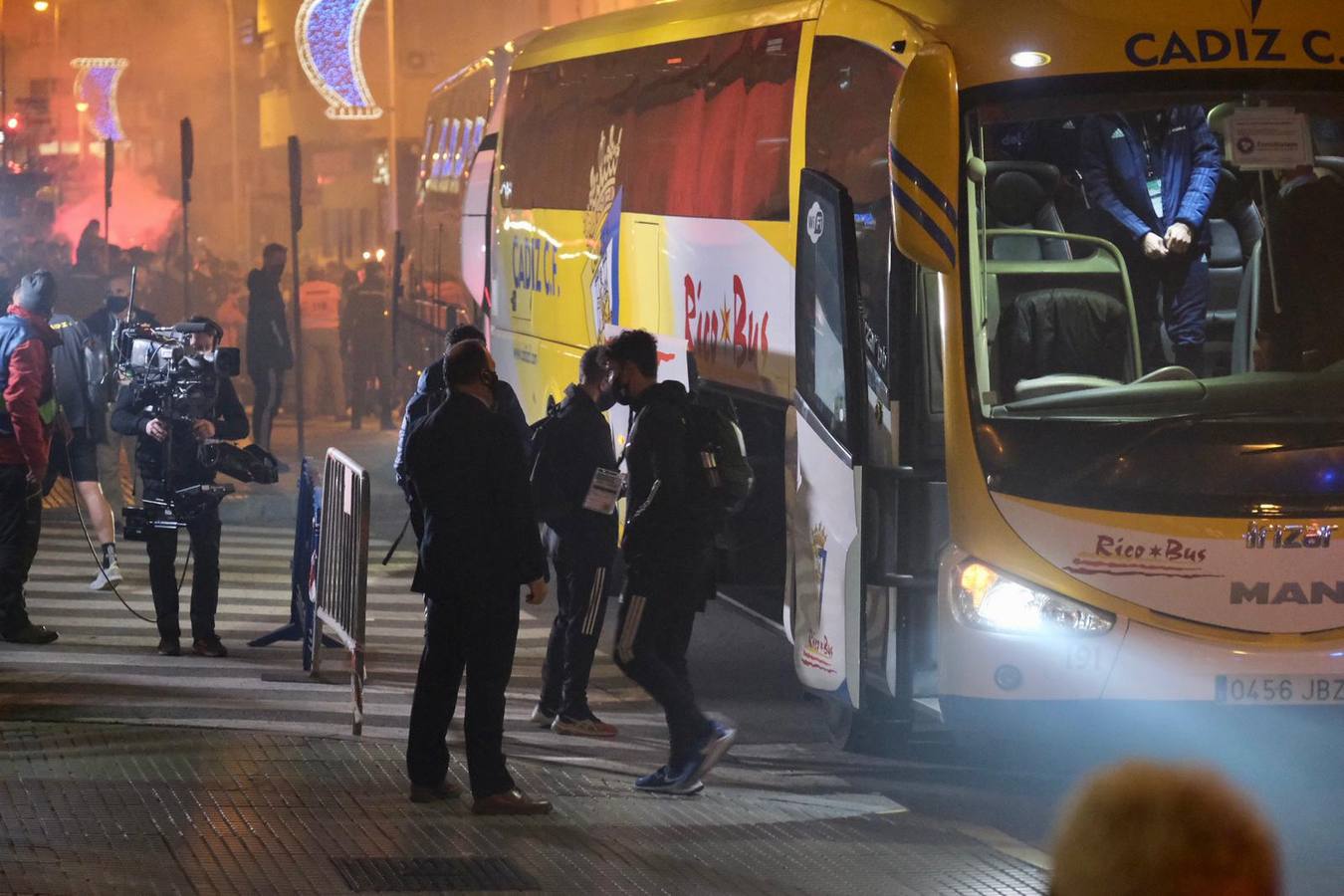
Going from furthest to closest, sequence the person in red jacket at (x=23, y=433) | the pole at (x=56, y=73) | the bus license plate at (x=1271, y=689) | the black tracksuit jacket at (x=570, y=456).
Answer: the pole at (x=56, y=73) → the person in red jacket at (x=23, y=433) → the black tracksuit jacket at (x=570, y=456) → the bus license plate at (x=1271, y=689)

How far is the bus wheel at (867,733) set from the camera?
912cm

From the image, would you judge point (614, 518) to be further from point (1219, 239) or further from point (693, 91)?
point (693, 91)

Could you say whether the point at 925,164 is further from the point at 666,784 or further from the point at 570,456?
the point at 666,784

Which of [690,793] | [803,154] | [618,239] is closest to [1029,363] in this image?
[690,793]

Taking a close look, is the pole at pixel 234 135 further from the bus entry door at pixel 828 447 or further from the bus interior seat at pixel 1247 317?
the bus interior seat at pixel 1247 317

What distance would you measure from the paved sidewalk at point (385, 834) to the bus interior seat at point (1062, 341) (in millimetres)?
1656

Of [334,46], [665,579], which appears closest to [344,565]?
[665,579]

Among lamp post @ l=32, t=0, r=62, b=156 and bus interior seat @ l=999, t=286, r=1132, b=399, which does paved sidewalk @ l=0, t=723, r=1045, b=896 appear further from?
lamp post @ l=32, t=0, r=62, b=156

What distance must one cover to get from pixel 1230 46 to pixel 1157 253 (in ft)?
2.78

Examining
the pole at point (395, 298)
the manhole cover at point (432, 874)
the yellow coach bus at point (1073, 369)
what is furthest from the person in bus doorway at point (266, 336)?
the manhole cover at point (432, 874)

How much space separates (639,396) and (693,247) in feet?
13.2

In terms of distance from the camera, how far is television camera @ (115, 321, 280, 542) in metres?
11.2

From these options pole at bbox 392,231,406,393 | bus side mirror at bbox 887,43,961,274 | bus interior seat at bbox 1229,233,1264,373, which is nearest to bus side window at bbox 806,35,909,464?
bus side mirror at bbox 887,43,961,274

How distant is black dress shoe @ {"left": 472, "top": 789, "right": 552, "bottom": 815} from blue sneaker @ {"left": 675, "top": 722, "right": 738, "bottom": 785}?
0.67 meters
